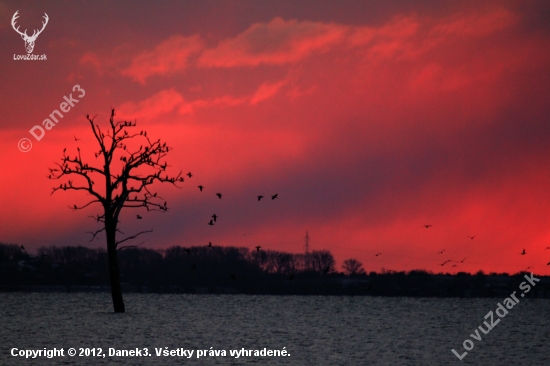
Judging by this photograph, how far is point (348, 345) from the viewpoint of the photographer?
5019cm

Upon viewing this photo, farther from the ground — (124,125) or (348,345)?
(124,125)

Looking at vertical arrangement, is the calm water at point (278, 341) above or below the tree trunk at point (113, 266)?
below

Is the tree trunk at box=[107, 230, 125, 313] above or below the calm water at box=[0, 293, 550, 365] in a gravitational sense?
above

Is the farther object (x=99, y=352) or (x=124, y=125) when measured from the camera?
(x=124, y=125)

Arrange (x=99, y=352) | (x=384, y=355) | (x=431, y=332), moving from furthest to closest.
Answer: (x=431, y=332) → (x=384, y=355) → (x=99, y=352)

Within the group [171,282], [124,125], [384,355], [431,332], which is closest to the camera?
[384,355]

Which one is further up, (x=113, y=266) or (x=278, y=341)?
(x=113, y=266)

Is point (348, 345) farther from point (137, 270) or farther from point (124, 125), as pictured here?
point (137, 270)

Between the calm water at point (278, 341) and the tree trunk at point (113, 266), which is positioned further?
the tree trunk at point (113, 266)

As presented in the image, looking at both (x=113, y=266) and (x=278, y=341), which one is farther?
(x=113, y=266)

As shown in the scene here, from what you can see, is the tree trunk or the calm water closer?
the calm water

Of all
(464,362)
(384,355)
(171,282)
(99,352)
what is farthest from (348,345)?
(171,282)

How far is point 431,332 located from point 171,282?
114 meters

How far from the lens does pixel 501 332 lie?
6788cm
